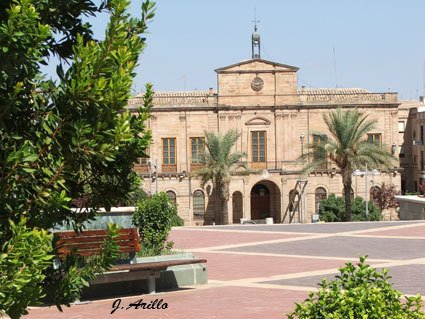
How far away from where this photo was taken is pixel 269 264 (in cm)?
1742

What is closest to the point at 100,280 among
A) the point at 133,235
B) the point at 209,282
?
the point at 133,235

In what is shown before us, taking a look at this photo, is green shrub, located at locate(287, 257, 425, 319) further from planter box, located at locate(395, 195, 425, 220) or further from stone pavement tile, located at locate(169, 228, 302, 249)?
planter box, located at locate(395, 195, 425, 220)

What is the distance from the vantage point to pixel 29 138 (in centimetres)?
628

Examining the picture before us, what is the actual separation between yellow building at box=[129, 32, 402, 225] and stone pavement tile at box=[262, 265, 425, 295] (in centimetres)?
3984

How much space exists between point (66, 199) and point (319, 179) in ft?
167

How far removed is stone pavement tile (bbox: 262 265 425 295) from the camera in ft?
44.9

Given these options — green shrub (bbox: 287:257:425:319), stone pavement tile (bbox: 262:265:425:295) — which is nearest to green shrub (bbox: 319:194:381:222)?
stone pavement tile (bbox: 262:265:425:295)

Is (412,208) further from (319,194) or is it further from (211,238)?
(319,194)

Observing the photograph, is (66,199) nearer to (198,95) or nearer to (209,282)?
(209,282)

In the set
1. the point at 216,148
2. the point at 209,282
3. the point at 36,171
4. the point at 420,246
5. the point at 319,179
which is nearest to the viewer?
the point at 36,171

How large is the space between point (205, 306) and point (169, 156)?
43945 mm

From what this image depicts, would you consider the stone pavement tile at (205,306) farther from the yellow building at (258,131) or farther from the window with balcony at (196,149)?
the yellow building at (258,131)

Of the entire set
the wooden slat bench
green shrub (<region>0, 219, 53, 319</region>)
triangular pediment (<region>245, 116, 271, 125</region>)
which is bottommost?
the wooden slat bench

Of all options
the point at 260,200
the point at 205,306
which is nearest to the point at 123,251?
the point at 205,306
